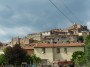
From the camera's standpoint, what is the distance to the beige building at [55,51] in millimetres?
82875

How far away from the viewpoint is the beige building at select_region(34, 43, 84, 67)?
82875 mm

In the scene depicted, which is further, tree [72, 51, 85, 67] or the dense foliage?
→ the dense foliage

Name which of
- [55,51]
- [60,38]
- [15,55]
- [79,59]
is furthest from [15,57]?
[60,38]

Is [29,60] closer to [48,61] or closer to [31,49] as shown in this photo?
[48,61]

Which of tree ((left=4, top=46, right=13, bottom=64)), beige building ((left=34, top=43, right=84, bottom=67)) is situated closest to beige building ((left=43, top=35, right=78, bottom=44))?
beige building ((left=34, top=43, right=84, bottom=67))

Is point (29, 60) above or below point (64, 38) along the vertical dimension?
below

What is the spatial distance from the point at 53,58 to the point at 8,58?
11756mm

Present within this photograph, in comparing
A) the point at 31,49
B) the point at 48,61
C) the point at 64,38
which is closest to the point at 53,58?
the point at 48,61

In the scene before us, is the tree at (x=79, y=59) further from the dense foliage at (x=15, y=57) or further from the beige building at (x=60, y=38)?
the beige building at (x=60, y=38)

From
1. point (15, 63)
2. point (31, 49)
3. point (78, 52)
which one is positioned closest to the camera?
point (15, 63)

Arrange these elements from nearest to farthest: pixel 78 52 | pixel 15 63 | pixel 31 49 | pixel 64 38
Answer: pixel 15 63 → pixel 78 52 → pixel 31 49 → pixel 64 38

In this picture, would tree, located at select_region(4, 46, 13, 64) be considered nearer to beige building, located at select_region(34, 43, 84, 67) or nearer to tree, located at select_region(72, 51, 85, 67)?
beige building, located at select_region(34, 43, 84, 67)

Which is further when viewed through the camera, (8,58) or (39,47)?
(39,47)

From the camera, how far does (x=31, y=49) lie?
89250 millimetres
